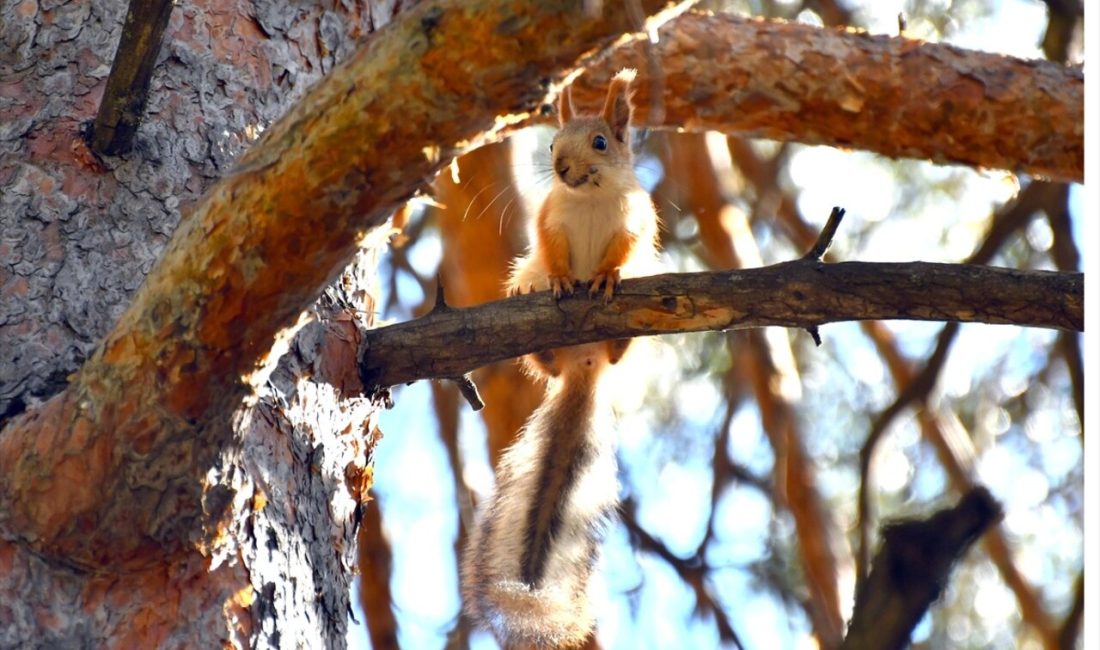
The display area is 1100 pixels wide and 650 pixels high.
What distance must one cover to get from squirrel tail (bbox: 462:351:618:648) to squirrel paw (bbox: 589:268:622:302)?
0.44m

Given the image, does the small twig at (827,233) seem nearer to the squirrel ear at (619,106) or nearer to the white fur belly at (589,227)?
the white fur belly at (589,227)

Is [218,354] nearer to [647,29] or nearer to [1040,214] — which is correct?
[647,29]

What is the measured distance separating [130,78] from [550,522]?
4.38 ft

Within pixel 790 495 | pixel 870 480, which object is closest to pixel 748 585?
pixel 790 495

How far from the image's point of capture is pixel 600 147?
3221mm

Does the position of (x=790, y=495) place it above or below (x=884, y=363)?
below

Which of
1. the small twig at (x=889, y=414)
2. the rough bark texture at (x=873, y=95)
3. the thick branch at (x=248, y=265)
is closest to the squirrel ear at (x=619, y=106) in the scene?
the rough bark texture at (x=873, y=95)

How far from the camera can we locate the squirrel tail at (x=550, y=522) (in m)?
2.33

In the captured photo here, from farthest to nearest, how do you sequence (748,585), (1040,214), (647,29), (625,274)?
1. (748,585)
2. (1040,214)
3. (625,274)
4. (647,29)

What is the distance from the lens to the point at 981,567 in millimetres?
4559

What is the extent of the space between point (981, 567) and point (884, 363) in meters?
0.79

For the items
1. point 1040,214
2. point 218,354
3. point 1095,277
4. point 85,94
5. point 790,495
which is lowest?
point 218,354

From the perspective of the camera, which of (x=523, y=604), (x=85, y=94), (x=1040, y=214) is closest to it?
(x=85, y=94)

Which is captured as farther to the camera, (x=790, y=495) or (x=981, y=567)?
(x=981, y=567)
